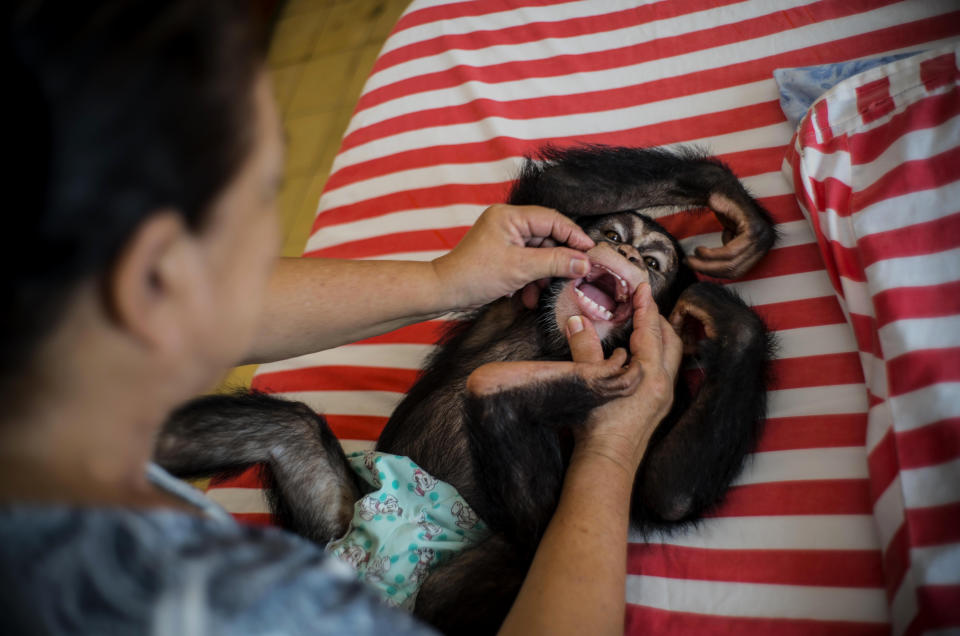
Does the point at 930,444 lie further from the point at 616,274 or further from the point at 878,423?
the point at 616,274

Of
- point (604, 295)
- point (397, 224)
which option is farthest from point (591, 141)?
point (397, 224)

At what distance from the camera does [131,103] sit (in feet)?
1.77

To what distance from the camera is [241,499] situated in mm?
2010

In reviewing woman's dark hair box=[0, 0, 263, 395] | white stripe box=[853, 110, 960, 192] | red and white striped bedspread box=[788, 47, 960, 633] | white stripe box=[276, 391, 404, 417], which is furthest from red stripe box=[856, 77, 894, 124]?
woman's dark hair box=[0, 0, 263, 395]

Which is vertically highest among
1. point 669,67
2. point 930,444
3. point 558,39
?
point 558,39

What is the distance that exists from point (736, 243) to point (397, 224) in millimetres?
1160

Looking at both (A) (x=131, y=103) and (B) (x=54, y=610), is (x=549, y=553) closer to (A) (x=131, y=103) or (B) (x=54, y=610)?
(B) (x=54, y=610)

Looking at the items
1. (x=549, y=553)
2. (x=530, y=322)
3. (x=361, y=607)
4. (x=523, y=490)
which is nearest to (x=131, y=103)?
(x=361, y=607)

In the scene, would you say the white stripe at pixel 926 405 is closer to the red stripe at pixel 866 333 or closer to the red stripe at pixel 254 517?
the red stripe at pixel 866 333

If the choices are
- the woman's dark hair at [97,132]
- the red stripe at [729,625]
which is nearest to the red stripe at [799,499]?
the red stripe at [729,625]

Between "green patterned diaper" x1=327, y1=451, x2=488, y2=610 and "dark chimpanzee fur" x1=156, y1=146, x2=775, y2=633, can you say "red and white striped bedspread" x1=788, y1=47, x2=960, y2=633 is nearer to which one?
"dark chimpanzee fur" x1=156, y1=146, x2=775, y2=633

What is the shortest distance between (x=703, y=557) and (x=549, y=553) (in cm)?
47

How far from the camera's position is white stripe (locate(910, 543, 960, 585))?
117 centimetres

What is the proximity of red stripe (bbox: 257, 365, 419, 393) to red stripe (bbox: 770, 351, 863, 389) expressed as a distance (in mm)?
1046
